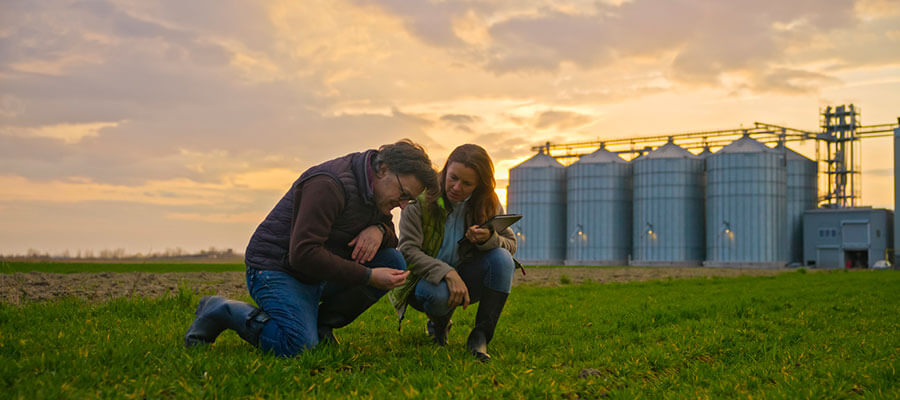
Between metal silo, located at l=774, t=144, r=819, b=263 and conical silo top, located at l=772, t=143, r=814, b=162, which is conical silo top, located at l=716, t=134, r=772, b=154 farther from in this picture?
conical silo top, located at l=772, t=143, r=814, b=162

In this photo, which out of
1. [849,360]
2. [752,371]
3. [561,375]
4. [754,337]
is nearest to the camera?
[561,375]

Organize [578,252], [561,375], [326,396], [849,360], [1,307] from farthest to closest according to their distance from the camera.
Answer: [578,252]
[1,307]
[849,360]
[561,375]
[326,396]

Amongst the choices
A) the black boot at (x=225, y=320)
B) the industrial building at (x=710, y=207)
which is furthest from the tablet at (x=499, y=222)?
the industrial building at (x=710, y=207)

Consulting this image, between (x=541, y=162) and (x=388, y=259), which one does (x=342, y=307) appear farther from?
(x=541, y=162)

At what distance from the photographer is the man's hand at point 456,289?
5.29 meters

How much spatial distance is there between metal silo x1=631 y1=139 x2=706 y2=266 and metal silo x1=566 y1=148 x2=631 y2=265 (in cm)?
168

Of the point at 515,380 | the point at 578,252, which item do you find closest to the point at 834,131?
the point at 578,252

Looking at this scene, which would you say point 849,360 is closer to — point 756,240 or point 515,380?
point 515,380

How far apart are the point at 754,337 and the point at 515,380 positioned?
3.71 m

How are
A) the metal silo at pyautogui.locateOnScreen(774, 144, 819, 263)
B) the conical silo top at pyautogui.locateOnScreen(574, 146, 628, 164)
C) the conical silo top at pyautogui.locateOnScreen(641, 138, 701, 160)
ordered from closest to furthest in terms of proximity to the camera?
1. the metal silo at pyautogui.locateOnScreen(774, 144, 819, 263)
2. the conical silo top at pyautogui.locateOnScreen(641, 138, 701, 160)
3. the conical silo top at pyautogui.locateOnScreen(574, 146, 628, 164)

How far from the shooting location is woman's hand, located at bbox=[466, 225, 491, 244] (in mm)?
5457

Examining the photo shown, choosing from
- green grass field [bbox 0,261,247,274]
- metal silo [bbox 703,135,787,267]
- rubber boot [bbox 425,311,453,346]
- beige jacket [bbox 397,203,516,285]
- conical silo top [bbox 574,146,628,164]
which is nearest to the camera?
beige jacket [bbox 397,203,516,285]

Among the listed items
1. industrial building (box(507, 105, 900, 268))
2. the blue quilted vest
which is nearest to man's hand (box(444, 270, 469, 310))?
the blue quilted vest

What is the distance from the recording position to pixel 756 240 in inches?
1897
